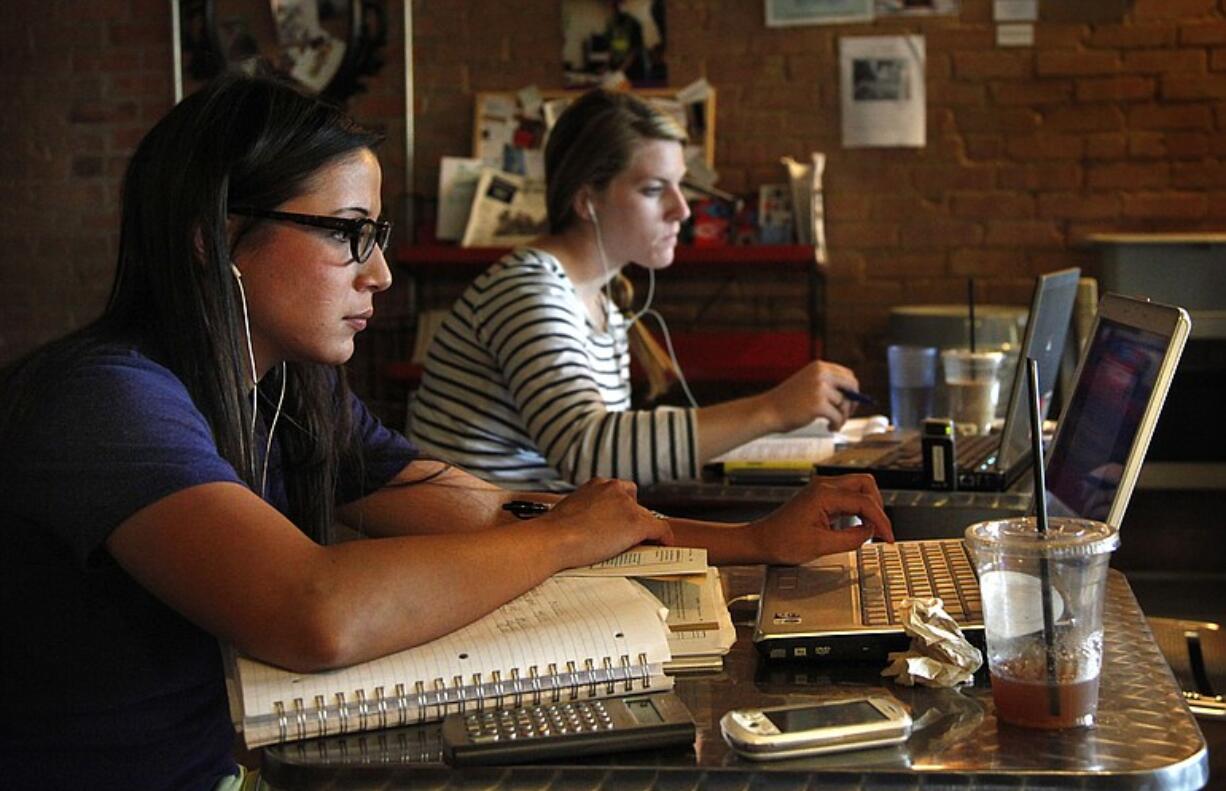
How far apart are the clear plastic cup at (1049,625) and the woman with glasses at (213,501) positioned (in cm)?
40

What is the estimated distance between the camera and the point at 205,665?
1.33 metres

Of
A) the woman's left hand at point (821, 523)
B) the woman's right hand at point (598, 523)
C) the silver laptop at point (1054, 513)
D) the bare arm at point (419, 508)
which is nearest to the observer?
the silver laptop at point (1054, 513)

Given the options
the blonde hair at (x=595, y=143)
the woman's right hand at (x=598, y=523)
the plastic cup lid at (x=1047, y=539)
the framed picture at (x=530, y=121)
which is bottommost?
the woman's right hand at (x=598, y=523)

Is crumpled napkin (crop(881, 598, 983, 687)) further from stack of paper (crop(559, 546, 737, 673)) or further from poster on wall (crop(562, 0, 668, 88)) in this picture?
poster on wall (crop(562, 0, 668, 88))

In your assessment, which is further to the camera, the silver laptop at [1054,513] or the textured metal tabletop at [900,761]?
the silver laptop at [1054,513]

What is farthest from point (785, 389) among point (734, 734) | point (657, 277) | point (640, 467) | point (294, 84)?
point (657, 277)

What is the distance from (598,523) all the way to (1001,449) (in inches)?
43.7

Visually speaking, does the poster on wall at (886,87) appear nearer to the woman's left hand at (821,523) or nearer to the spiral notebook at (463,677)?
the woman's left hand at (821,523)

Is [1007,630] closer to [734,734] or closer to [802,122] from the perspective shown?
[734,734]

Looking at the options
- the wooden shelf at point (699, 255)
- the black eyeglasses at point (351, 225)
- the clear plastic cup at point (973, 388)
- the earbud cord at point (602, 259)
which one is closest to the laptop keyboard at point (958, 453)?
the clear plastic cup at point (973, 388)

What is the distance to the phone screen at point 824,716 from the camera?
1.03 meters

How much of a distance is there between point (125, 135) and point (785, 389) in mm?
3388

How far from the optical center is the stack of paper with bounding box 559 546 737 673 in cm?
124

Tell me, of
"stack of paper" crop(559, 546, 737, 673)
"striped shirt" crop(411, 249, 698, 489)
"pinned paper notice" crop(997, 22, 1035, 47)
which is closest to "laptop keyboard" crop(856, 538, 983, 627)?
"stack of paper" crop(559, 546, 737, 673)
